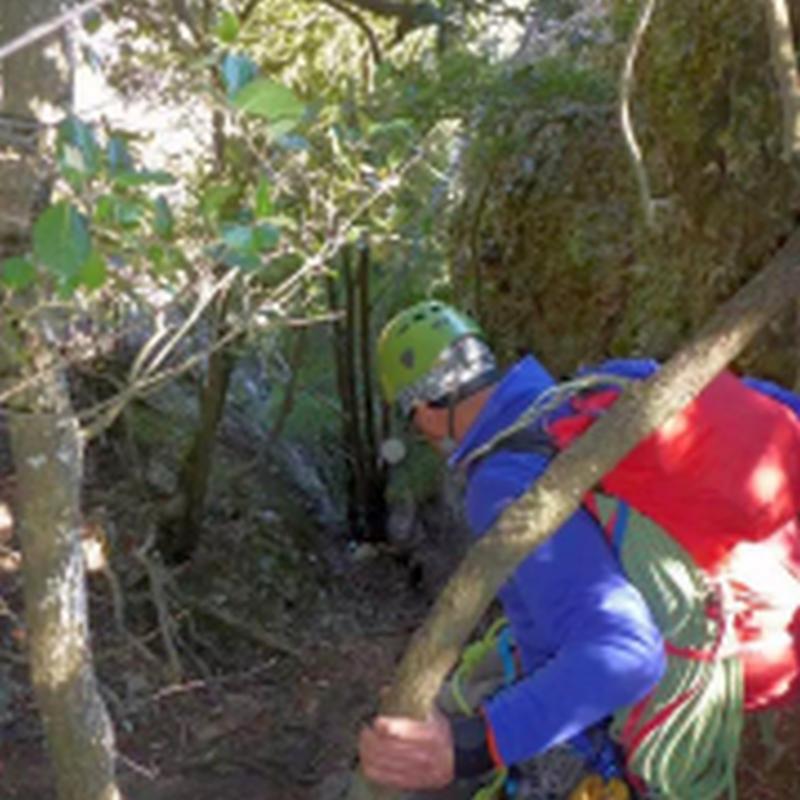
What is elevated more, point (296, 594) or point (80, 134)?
point (80, 134)

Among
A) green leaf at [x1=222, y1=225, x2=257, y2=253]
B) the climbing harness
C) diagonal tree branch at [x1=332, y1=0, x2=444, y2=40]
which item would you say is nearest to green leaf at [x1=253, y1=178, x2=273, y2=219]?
green leaf at [x1=222, y1=225, x2=257, y2=253]

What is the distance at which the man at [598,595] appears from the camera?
7.68 ft

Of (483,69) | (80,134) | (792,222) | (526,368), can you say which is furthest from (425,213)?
(80,134)

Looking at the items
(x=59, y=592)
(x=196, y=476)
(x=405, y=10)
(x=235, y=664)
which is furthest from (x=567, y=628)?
(x=196, y=476)

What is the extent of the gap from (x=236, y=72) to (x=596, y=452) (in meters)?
0.79

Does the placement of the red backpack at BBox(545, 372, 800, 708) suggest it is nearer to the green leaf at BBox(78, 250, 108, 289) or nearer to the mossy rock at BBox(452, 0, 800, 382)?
the green leaf at BBox(78, 250, 108, 289)

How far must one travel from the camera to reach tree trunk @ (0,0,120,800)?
2393mm

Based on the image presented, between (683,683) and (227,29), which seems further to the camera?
(683,683)

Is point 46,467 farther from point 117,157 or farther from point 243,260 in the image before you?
point 117,157

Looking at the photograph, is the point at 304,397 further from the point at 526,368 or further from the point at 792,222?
the point at 526,368

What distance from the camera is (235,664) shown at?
6.94m

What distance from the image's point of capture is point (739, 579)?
105 inches

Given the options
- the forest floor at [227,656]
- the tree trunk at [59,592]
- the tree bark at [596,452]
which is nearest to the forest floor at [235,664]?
the forest floor at [227,656]

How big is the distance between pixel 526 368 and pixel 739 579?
24.9 inches
